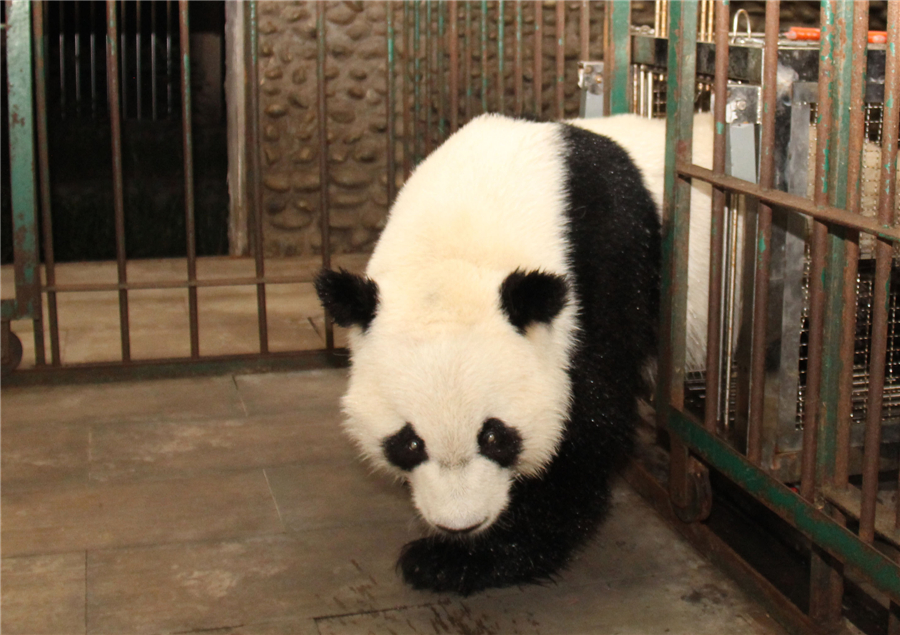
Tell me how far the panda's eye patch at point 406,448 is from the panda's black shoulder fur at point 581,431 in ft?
1.30

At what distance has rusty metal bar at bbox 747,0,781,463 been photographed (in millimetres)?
2398

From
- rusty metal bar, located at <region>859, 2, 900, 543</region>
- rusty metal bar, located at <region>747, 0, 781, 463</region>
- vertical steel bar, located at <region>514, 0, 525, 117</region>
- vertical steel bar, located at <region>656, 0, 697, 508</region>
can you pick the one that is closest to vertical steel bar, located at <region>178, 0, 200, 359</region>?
vertical steel bar, located at <region>514, 0, 525, 117</region>

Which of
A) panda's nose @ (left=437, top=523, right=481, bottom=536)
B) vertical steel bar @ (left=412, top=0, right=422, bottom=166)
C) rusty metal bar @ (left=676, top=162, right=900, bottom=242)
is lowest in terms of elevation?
panda's nose @ (left=437, top=523, right=481, bottom=536)

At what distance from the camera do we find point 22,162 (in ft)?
13.8

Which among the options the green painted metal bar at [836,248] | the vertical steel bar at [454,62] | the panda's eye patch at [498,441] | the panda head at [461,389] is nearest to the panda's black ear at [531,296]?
the panda head at [461,389]

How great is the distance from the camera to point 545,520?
2811mm

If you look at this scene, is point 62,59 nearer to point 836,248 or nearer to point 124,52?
point 124,52

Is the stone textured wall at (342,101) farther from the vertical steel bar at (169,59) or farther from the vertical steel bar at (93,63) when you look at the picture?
the vertical steel bar at (93,63)

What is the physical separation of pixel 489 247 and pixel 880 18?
5967 millimetres

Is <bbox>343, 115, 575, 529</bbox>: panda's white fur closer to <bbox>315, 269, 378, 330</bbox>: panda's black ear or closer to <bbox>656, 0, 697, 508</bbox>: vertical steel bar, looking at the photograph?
<bbox>315, 269, 378, 330</bbox>: panda's black ear

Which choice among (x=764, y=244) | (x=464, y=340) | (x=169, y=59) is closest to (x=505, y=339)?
(x=464, y=340)

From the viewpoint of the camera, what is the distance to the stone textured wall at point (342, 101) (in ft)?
21.4

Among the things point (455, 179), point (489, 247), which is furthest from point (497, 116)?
point (489, 247)

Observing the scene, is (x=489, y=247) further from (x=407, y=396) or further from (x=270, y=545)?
(x=270, y=545)
